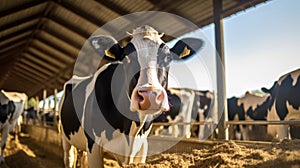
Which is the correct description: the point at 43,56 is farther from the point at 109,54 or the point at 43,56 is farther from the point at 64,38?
the point at 109,54

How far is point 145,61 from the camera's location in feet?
9.18

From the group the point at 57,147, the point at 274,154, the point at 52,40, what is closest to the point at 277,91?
the point at 274,154

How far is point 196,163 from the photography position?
2.37 m

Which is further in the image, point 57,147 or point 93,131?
point 57,147

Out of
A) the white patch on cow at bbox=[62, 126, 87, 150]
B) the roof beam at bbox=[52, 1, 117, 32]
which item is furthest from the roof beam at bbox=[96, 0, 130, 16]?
the white patch on cow at bbox=[62, 126, 87, 150]

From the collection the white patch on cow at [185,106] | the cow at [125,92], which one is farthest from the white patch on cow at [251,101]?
the cow at [125,92]

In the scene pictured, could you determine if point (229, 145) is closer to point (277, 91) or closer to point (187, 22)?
point (277, 91)

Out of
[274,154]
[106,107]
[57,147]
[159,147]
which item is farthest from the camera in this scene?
[57,147]

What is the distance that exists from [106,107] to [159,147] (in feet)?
8.59

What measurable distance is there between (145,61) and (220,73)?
3046 millimetres

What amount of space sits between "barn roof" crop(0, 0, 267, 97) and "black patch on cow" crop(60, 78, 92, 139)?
3746 millimetres

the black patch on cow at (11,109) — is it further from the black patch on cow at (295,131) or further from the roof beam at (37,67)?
the roof beam at (37,67)

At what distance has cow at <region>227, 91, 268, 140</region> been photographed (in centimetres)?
1077

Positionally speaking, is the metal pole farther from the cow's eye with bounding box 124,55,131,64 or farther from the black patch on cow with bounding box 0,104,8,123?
Answer: the black patch on cow with bounding box 0,104,8,123
